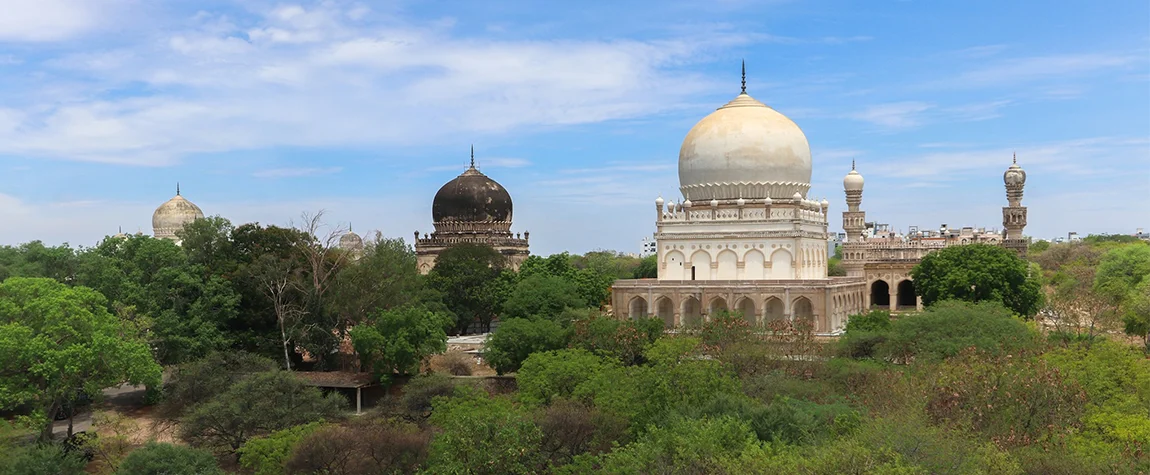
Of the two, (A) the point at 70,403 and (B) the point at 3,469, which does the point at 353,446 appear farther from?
(A) the point at 70,403

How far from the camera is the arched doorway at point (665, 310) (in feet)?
137

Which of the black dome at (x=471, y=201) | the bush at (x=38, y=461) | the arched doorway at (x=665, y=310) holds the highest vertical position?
the black dome at (x=471, y=201)

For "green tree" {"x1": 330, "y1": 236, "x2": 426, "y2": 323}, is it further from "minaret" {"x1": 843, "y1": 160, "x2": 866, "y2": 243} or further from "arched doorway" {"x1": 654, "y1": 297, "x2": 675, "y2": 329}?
"minaret" {"x1": 843, "y1": 160, "x2": 866, "y2": 243}

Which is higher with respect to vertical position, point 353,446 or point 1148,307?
point 1148,307

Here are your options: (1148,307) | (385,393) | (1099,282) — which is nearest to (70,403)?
(385,393)

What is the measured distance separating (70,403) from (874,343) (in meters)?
24.0

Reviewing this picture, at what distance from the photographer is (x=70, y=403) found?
2797cm

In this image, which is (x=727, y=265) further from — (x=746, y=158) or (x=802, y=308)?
(x=746, y=158)

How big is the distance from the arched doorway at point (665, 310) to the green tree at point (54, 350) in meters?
20.4

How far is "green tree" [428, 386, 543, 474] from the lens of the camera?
20688 mm

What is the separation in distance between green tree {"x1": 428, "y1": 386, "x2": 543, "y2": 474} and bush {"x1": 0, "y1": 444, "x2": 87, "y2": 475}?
28.8 ft

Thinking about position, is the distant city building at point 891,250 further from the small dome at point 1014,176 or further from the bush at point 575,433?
the bush at point 575,433

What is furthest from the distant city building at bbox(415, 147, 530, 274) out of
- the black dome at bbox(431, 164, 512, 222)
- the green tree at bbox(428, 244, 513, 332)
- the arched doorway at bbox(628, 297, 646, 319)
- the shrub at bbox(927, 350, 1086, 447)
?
the shrub at bbox(927, 350, 1086, 447)

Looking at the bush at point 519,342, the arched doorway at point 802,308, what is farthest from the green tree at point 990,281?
the bush at point 519,342
